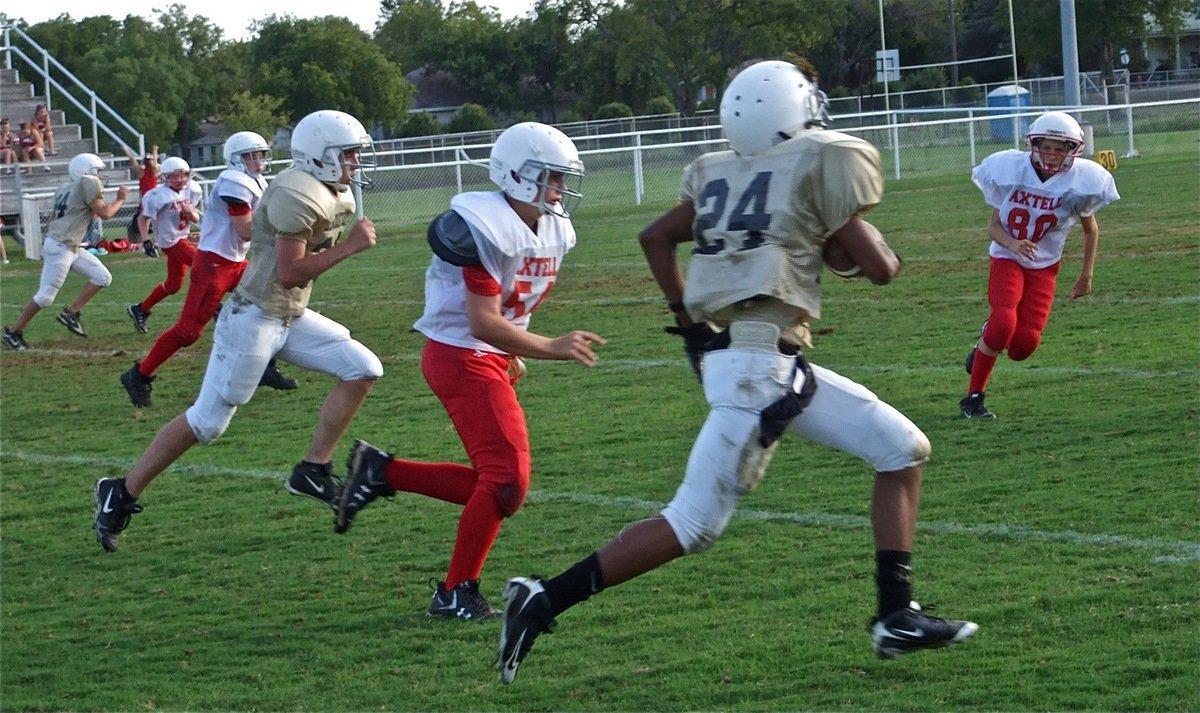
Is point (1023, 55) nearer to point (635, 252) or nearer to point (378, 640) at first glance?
point (635, 252)

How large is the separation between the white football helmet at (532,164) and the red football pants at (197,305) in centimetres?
482

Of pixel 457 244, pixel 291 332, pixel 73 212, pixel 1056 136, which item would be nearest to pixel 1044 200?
pixel 1056 136

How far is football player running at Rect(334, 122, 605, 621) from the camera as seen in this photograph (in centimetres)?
463

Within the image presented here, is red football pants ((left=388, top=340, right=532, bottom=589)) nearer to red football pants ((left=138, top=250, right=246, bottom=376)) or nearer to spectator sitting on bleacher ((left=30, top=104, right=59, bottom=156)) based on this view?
red football pants ((left=138, top=250, right=246, bottom=376))

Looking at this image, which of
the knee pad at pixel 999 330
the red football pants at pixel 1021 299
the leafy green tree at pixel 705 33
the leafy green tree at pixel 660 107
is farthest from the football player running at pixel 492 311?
the leafy green tree at pixel 705 33

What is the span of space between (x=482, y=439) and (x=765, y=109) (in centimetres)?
153

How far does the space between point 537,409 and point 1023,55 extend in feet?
168

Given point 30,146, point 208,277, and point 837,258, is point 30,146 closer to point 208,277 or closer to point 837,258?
point 208,277

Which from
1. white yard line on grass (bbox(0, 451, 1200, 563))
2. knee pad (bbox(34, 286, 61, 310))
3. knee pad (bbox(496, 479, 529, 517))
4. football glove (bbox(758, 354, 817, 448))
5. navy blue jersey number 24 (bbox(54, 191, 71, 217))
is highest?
navy blue jersey number 24 (bbox(54, 191, 71, 217))

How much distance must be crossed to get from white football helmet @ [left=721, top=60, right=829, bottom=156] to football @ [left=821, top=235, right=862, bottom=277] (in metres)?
0.31

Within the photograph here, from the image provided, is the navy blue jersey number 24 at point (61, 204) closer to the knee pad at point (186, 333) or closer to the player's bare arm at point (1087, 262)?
the knee pad at point (186, 333)

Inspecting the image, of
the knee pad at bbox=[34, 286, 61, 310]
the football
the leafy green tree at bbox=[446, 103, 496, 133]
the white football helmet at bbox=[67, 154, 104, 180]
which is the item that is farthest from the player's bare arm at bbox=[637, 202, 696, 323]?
the leafy green tree at bbox=[446, 103, 496, 133]

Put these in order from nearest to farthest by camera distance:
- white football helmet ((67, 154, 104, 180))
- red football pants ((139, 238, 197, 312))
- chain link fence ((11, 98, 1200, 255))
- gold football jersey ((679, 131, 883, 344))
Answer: gold football jersey ((679, 131, 883, 344)) → red football pants ((139, 238, 197, 312)) → white football helmet ((67, 154, 104, 180)) → chain link fence ((11, 98, 1200, 255))

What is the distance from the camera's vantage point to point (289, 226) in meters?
5.82
